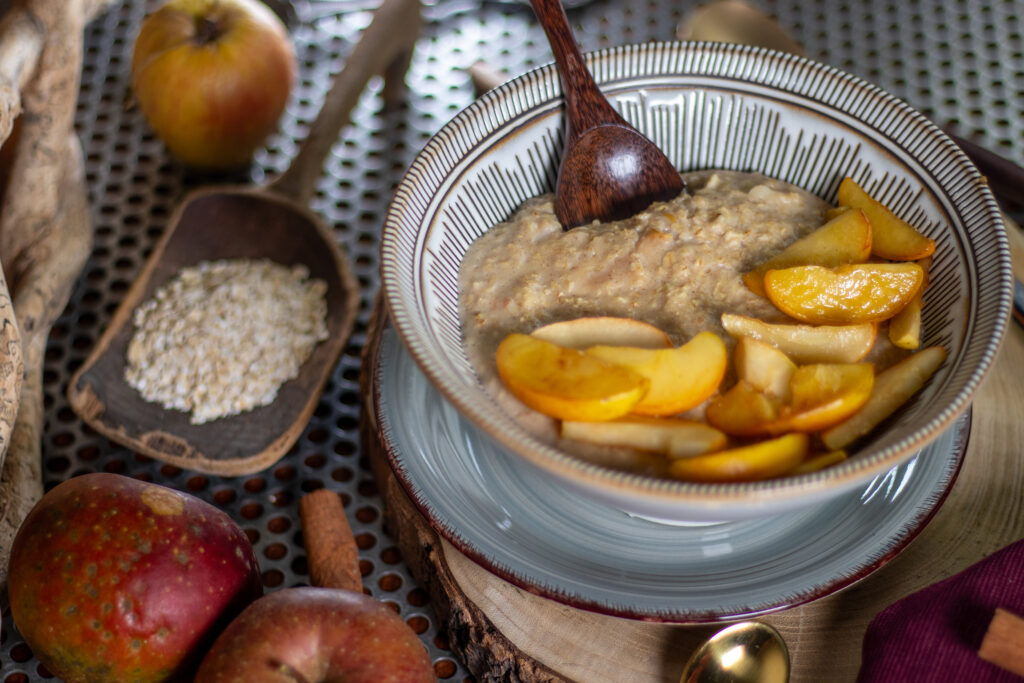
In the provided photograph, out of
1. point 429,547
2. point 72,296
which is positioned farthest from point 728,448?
point 72,296

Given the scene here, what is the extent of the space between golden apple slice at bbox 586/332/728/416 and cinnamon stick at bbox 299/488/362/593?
423 mm

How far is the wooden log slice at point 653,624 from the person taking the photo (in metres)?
1.00

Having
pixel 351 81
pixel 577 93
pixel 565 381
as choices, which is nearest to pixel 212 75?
pixel 351 81

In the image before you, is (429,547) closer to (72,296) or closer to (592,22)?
(72,296)

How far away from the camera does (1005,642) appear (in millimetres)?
891

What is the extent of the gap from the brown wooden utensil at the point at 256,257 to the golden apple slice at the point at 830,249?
61cm

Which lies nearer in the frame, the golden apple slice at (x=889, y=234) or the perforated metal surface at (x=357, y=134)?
the golden apple slice at (x=889, y=234)

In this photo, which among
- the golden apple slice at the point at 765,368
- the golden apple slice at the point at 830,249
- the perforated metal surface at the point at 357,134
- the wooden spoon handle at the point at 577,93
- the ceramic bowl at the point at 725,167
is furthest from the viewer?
the perforated metal surface at the point at 357,134

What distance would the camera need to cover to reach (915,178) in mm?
1115

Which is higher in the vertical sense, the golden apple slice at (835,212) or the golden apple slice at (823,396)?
the golden apple slice at (835,212)

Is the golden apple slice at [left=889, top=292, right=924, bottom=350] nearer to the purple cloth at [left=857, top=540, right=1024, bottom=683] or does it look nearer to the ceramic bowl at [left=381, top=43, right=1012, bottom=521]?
the ceramic bowl at [left=381, top=43, right=1012, bottom=521]

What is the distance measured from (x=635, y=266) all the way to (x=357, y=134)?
2.87 feet

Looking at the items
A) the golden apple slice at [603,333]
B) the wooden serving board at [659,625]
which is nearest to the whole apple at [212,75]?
the wooden serving board at [659,625]

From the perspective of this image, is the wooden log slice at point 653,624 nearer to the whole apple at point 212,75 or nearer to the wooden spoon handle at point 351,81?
the wooden spoon handle at point 351,81
